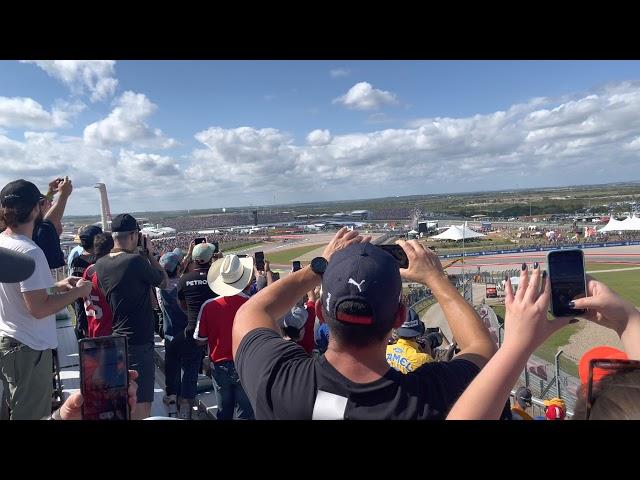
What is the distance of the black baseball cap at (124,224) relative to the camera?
4.23 m

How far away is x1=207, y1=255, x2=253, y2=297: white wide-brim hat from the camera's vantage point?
4.11 metres

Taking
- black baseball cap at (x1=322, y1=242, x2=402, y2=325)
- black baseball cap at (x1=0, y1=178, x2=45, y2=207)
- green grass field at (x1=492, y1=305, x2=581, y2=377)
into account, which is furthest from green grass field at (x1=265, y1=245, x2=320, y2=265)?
black baseball cap at (x1=322, y1=242, x2=402, y2=325)

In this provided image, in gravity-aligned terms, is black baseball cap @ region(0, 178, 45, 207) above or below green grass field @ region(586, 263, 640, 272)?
above

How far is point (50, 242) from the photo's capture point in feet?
13.3

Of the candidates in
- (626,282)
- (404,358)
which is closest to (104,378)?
(404,358)

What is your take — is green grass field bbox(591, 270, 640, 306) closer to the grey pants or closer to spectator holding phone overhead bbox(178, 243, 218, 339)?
spectator holding phone overhead bbox(178, 243, 218, 339)

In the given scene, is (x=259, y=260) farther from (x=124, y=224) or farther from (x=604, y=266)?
(x=604, y=266)

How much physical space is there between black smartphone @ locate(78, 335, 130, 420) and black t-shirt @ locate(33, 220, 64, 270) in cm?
263

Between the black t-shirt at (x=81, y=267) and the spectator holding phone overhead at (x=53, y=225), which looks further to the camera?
the black t-shirt at (x=81, y=267)

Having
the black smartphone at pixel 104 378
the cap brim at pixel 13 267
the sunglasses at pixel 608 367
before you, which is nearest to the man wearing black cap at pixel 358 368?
the sunglasses at pixel 608 367

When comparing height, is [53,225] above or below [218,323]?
above

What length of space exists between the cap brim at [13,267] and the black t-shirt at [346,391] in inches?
34.0

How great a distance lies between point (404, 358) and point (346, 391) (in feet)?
7.11

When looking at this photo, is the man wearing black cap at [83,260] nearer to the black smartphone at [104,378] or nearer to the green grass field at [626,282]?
the black smartphone at [104,378]
